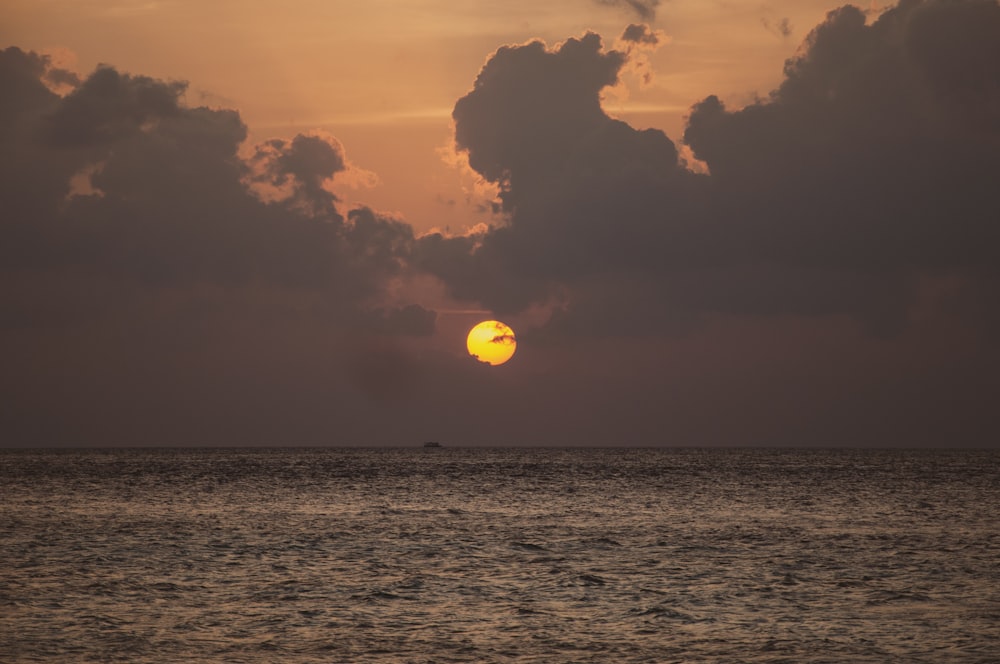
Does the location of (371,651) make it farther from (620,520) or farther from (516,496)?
(516,496)

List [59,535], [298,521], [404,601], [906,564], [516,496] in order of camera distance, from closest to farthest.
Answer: [404,601], [906,564], [59,535], [298,521], [516,496]

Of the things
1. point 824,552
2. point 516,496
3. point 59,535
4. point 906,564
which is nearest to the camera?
→ point 906,564

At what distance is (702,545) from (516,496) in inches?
1750

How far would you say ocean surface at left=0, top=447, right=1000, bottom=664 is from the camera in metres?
29.3

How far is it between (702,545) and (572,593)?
17.9 m

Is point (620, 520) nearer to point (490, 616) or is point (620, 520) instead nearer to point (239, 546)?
point (239, 546)

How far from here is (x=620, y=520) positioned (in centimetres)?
7012

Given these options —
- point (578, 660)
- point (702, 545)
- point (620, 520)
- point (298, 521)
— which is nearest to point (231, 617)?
point (578, 660)

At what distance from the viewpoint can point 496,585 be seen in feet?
129

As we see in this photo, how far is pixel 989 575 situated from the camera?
4269 cm

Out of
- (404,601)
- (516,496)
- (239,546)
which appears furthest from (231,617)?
(516,496)

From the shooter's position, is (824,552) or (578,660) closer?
(578,660)

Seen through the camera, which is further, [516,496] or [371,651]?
[516,496]

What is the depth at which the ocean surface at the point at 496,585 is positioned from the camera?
29.3 meters
